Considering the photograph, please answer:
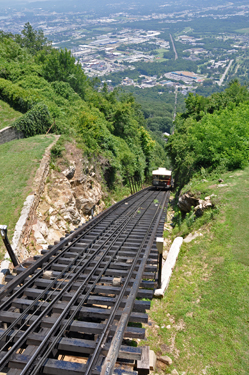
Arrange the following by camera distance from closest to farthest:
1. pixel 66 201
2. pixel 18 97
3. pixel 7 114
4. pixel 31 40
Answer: pixel 66 201 → pixel 7 114 → pixel 18 97 → pixel 31 40

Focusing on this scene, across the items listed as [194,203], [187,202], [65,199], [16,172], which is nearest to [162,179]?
[187,202]

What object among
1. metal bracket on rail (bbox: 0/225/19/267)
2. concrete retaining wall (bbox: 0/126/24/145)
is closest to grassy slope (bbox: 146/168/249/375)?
metal bracket on rail (bbox: 0/225/19/267)

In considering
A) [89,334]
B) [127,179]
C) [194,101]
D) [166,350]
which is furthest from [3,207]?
[194,101]

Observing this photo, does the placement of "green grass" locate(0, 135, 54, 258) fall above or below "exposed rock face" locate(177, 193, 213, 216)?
above

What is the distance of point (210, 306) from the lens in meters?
7.50

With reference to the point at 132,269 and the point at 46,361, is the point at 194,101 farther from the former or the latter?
the point at 46,361

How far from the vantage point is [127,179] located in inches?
1276

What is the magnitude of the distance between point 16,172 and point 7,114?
12483 millimetres

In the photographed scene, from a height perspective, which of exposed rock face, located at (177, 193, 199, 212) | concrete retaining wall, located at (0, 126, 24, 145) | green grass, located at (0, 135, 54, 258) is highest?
concrete retaining wall, located at (0, 126, 24, 145)

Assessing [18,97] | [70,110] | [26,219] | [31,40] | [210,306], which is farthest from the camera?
[31,40]

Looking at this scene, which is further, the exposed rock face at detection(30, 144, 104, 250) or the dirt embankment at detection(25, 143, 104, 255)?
the exposed rock face at detection(30, 144, 104, 250)

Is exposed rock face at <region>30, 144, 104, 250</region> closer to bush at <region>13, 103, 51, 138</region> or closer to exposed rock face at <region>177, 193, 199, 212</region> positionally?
bush at <region>13, 103, 51, 138</region>

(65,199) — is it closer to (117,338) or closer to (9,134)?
(9,134)

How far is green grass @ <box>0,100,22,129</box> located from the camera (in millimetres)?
22836
